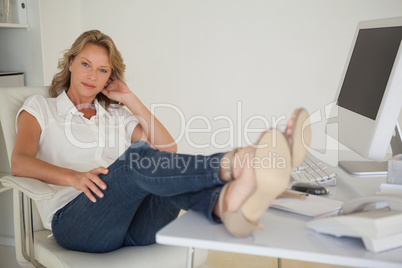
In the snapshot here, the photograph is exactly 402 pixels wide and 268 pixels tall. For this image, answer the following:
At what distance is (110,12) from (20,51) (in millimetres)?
1084

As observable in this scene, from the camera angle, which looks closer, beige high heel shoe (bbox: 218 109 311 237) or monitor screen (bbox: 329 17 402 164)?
beige high heel shoe (bbox: 218 109 311 237)

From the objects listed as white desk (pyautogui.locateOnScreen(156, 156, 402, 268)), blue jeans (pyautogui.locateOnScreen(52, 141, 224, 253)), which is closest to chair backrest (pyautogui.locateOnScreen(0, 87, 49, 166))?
blue jeans (pyautogui.locateOnScreen(52, 141, 224, 253))

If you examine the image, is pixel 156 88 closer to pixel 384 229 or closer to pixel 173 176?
pixel 173 176

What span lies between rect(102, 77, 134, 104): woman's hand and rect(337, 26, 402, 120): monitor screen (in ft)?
3.07

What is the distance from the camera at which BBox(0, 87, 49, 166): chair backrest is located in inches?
76.5

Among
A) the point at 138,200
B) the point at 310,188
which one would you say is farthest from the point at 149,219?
the point at 310,188

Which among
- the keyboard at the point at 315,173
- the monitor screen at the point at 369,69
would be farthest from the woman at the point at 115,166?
the monitor screen at the point at 369,69

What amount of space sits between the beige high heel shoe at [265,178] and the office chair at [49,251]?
0.62 m

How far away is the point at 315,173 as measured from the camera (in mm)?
1753

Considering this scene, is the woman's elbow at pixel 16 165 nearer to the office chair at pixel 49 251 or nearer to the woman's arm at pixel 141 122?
the office chair at pixel 49 251

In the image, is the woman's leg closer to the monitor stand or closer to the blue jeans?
the blue jeans

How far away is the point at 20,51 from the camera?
3.29 metres

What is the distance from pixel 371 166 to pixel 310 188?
0.52 metres

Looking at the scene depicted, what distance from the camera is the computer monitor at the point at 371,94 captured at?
1.58 meters
